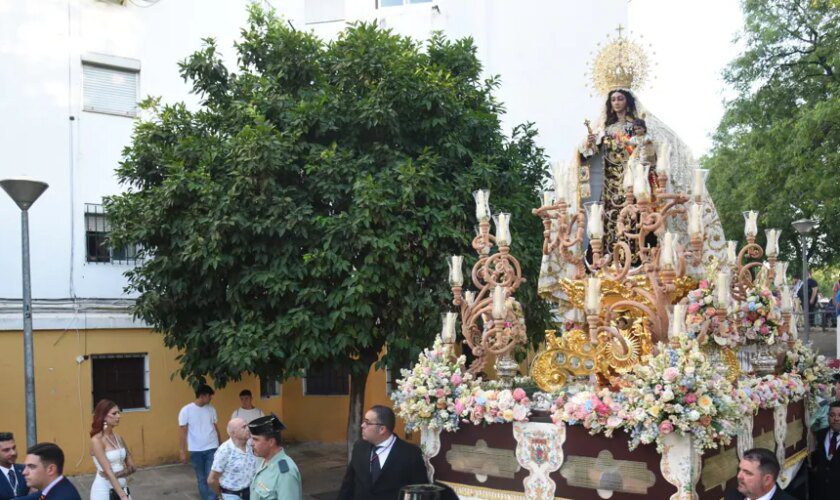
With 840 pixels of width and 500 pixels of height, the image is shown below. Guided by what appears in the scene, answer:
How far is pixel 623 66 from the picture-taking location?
837 cm

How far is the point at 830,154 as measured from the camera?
16016 millimetres

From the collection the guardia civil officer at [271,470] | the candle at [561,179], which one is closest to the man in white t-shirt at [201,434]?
the guardia civil officer at [271,470]

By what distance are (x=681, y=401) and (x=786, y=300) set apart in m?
→ 3.77

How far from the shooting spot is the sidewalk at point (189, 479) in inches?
438

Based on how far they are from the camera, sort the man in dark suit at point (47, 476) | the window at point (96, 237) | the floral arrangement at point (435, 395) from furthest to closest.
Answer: the window at point (96, 237), the floral arrangement at point (435, 395), the man in dark suit at point (47, 476)

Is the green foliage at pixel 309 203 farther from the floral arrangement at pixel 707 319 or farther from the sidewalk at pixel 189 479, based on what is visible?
the floral arrangement at pixel 707 319

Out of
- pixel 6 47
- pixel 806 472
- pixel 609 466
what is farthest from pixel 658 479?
pixel 6 47

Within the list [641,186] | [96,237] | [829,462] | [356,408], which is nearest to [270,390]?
[96,237]

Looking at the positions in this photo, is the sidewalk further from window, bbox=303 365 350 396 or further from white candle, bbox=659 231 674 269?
white candle, bbox=659 231 674 269

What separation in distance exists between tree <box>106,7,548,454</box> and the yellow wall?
8.86 feet

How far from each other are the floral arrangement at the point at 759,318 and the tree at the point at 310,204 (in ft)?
9.84

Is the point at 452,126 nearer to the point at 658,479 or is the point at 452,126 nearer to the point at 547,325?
the point at 547,325

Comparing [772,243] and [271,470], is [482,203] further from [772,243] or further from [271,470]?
[772,243]

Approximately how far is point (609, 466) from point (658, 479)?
1.24 feet
